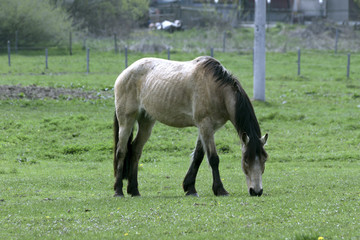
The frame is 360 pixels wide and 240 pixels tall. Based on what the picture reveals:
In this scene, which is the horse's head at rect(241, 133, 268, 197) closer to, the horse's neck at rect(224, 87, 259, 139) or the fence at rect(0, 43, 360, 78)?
the horse's neck at rect(224, 87, 259, 139)

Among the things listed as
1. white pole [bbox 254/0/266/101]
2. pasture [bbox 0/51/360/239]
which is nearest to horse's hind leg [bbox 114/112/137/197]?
pasture [bbox 0/51/360/239]

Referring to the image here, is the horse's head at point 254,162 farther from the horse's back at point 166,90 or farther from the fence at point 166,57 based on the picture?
the fence at point 166,57

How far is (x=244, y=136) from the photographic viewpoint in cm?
831

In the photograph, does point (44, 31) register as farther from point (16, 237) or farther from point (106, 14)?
point (16, 237)

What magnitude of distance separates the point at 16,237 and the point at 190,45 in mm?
32109

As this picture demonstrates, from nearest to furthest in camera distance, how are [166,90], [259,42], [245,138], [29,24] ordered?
[245,138] < [166,90] < [259,42] < [29,24]

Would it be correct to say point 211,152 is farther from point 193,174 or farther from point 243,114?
point 243,114

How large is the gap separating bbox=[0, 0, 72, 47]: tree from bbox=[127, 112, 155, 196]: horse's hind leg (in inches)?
1131

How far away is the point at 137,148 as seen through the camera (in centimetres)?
971

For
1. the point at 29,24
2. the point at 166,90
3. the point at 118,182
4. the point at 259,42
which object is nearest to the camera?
the point at 166,90

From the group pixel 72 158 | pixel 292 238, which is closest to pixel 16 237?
pixel 292 238

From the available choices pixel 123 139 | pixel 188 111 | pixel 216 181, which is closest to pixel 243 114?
pixel 188 111

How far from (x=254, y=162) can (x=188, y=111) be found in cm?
147

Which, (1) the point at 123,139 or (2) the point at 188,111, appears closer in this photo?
(2) the point at 188,111
